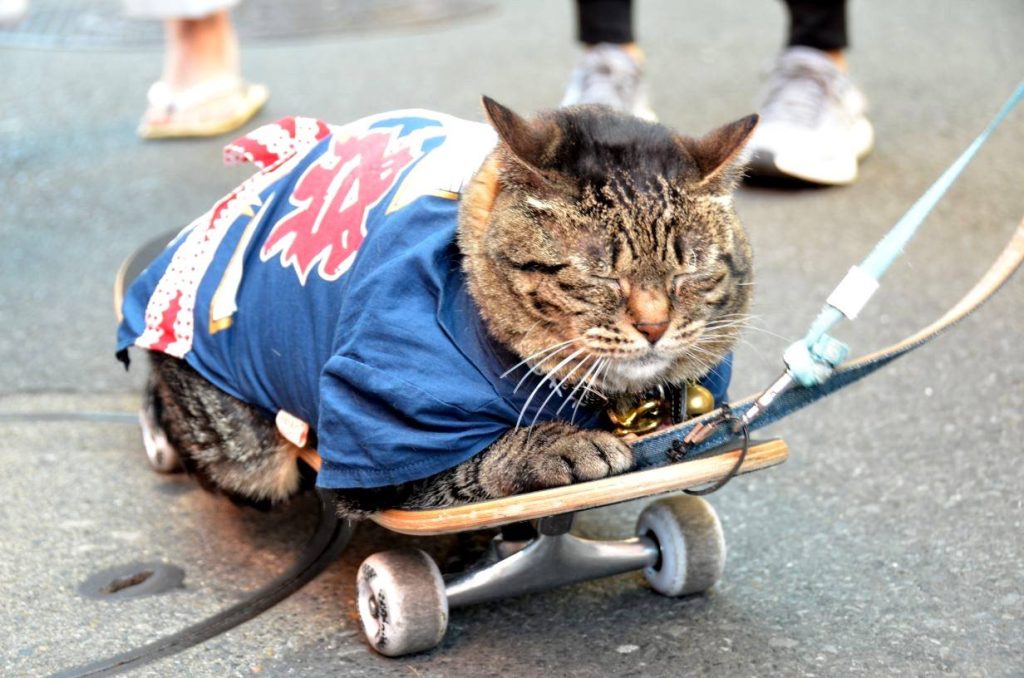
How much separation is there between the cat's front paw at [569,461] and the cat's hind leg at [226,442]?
1.95 ft

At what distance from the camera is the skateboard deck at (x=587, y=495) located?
1796mm

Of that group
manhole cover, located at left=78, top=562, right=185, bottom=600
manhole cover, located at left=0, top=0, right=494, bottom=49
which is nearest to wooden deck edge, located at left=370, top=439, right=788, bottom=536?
manhole cover, located at left=78, top=562, right=185, bottom=600

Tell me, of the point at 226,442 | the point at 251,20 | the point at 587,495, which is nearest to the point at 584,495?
the point at 587,495

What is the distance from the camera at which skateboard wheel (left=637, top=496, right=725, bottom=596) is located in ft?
6.91

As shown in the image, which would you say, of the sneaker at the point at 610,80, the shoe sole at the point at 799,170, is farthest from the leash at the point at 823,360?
the sneaker at the point at 610,80

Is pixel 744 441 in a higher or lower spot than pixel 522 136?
lower

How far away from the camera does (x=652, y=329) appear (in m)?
1.82

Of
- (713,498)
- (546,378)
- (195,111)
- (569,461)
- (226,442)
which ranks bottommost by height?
(713,498)

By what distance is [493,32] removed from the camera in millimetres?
6066

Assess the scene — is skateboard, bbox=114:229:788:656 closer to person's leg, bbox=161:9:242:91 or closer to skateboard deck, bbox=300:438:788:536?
skateboard deck, bbox=300:438:788:536

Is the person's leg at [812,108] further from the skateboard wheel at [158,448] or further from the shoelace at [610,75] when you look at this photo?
the skateboard wheel at [158,448]

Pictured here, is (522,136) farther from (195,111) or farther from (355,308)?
(195,111)

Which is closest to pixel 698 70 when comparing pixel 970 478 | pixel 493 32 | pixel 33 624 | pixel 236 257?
pixel 493 32

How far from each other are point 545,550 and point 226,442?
0.64 m
